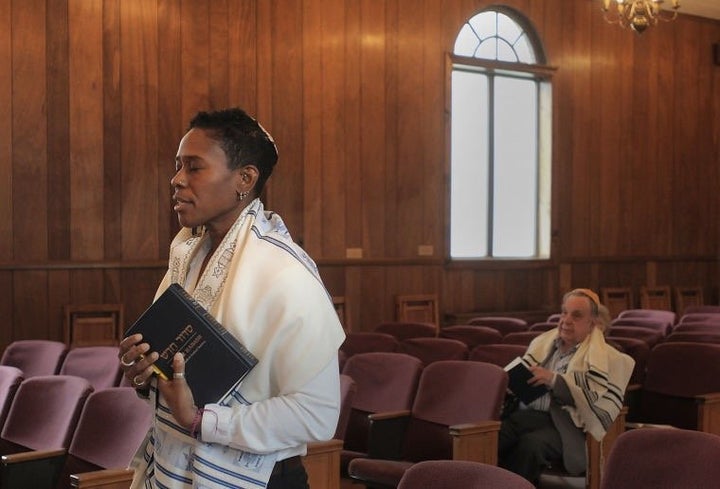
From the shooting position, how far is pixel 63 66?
8.45 metres

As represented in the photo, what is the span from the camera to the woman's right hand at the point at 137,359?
181cm

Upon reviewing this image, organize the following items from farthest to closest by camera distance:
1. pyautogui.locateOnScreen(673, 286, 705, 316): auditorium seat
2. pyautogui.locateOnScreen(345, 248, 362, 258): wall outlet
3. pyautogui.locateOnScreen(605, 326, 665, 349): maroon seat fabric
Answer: pyautogui.locateOnScreen(673, 286, 705, 316): auditorium seat, pyautogui.locateOnScreen(345, 248, 362, 258): wall outlet, pyautogui.locateOnScreen(605, 326, 665, 349): maroon seat fabric

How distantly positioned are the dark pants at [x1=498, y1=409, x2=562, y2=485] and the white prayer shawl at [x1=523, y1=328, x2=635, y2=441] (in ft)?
0.46

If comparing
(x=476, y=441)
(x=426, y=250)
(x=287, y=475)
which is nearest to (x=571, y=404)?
(x=476, y=441)

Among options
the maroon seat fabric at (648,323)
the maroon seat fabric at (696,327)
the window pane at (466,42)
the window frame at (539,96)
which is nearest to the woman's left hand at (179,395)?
the maroon seat fabric at (696,327)

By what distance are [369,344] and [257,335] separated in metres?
5.18

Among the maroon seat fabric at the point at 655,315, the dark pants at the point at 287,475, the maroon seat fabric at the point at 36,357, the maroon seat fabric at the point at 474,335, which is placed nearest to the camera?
the dark pants at the point at 287,475

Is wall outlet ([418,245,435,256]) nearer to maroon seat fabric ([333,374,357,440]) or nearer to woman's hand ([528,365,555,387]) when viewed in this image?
woman's hand ([528,365,555,387])

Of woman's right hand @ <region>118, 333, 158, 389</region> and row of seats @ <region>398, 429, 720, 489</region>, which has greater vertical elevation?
woman's right hand @ <region>118, 333, 158, 389</region>

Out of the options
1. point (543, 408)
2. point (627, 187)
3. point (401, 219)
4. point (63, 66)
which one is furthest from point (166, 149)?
point (627, 187)

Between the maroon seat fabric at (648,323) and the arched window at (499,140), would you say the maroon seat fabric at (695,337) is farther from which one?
the arched window at (499,140)

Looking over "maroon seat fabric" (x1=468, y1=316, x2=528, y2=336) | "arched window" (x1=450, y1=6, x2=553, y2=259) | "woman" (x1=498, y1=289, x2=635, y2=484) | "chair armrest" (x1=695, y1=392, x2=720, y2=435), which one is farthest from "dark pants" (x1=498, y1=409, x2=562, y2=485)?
"arched window" (x1=450, y1=6, x2=553, y2=259)

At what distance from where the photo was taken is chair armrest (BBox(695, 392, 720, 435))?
16.8 ft

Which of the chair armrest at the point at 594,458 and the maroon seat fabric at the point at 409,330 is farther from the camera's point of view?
the maroon seat fabric at the point at 409,330
